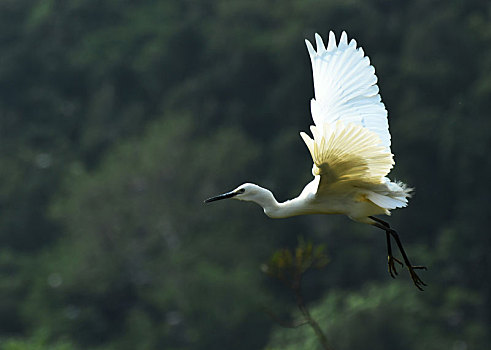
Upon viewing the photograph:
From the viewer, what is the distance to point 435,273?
25.5 m

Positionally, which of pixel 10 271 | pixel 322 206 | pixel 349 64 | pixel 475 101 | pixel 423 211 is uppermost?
pixel 349 64

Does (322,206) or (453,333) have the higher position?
(322,206)

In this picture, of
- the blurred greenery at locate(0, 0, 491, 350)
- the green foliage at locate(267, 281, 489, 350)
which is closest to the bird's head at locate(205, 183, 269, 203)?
the green foliage at locate(267, 281, 489, 350)

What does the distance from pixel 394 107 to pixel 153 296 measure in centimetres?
825

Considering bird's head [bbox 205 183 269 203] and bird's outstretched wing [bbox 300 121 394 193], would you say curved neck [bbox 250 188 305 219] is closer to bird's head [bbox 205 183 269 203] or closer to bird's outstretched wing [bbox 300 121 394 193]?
bird's head [bbox 205 183 269 203]

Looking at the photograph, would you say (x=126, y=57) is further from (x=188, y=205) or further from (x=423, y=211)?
(x=423, y=211)

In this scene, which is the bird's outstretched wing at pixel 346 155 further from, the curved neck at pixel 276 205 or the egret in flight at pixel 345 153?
the curved neck at pixel 276 205

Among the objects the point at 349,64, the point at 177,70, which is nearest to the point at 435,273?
the point at 177,70

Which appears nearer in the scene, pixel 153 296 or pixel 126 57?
pixel 153 296

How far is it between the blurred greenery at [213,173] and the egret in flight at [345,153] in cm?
1560

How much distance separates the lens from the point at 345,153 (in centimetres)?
486

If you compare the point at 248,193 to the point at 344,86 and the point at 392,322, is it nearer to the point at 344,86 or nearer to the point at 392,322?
the point at 344,86

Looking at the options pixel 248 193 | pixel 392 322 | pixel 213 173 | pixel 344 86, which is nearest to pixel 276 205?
pixel 248 193

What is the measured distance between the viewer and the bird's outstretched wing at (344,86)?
5613 millimetres
